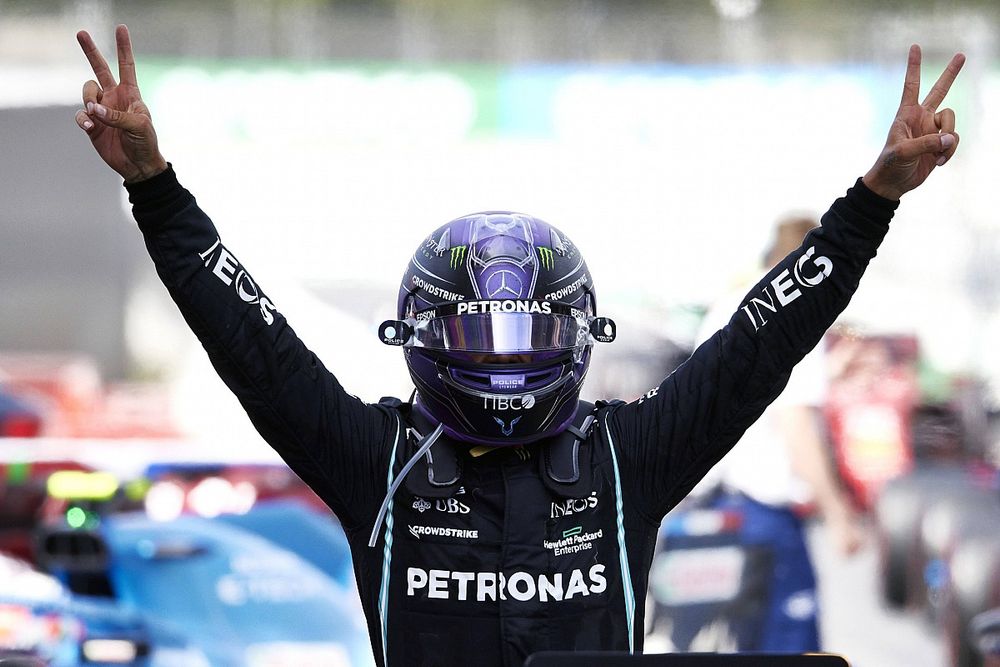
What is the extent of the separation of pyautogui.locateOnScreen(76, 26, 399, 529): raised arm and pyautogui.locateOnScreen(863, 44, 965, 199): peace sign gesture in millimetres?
911

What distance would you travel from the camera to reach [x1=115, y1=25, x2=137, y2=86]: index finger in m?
2.13

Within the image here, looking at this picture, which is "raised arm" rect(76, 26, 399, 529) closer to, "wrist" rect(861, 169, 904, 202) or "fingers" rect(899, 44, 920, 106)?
"wrist" rect(861, 169, 904, 202)

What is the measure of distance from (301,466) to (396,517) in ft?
0.57

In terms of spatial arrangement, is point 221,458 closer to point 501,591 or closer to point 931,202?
point 501,591

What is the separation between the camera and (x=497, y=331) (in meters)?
2.28

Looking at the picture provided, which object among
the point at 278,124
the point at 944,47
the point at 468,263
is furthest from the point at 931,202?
the point at 468,263

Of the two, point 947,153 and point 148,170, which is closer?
point 148,170

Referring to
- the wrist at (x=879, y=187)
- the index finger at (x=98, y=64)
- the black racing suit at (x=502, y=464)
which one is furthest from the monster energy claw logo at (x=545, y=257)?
the index finger at (x=98, y=64)

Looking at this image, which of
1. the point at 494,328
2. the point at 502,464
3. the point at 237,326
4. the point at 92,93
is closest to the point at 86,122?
the point at 92,93

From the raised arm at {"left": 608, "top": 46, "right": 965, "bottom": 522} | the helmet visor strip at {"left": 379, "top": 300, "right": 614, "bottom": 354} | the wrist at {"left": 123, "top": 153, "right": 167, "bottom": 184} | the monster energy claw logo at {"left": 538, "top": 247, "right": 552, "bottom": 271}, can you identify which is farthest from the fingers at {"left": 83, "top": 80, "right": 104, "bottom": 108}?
the raised arm at {"left": 608, "top": 46, "right": 965, "bottom": 522}

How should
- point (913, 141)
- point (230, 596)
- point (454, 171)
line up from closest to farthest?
point (913, 141), point (230, 596), point (454, 171)

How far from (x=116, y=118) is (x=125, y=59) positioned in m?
0.13

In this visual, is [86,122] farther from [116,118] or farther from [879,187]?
[879,187]

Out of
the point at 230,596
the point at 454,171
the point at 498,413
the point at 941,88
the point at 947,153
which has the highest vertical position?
the point at 454,171
